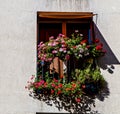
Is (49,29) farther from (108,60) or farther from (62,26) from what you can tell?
(108,60)

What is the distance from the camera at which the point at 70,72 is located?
53.0 ft

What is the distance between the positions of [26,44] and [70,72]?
49.2 inches

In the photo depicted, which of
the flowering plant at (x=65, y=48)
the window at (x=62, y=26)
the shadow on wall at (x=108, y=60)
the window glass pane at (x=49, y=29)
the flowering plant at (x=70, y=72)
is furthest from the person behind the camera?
the window glass pane at (x=49, y=29)

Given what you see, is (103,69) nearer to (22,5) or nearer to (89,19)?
(89,19)

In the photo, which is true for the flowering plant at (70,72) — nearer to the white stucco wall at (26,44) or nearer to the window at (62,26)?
the white stucco wall at (26,44)

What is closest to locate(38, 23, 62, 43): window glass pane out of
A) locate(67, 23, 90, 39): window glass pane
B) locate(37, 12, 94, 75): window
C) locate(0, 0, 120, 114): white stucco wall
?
locate(37, 12, 94, 75): window

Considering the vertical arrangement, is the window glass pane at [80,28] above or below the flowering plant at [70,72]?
above

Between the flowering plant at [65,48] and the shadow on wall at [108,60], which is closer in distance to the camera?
the flowering plant at [65,48]

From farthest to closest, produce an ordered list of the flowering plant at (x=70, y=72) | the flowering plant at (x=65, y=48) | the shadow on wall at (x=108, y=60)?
the shadow on wall at (x=108, y=60), the flowering plant at (x=65, y=48), the flowering plant at (x=70, y=72)

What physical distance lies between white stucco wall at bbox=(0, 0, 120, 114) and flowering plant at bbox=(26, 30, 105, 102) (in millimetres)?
254

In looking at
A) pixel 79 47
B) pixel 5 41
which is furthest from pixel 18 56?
pixel 79 47

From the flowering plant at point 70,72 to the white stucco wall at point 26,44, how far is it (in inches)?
10.0

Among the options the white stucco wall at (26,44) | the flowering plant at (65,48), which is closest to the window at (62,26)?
the white stucco wall at (26,44)

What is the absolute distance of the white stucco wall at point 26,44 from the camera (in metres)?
15.8
